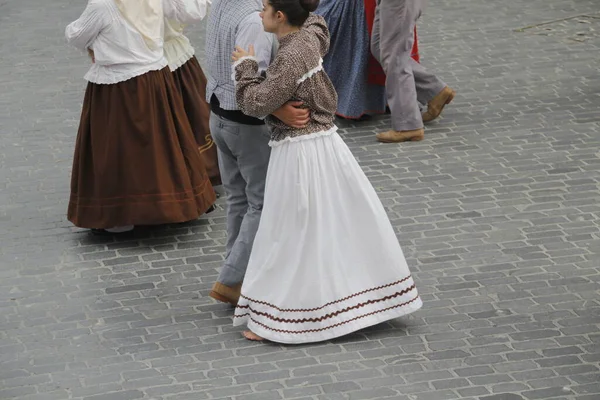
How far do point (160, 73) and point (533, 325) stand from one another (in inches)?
103

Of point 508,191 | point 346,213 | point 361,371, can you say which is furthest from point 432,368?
point 508,191

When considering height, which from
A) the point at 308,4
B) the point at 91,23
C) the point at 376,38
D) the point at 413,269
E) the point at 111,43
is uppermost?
the point at 308,4

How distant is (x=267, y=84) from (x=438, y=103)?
366 centimetres

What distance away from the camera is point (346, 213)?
5.63m

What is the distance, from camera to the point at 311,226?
18.3 ft

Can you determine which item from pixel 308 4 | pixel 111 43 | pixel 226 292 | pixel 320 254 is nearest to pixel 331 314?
pixel 320 254

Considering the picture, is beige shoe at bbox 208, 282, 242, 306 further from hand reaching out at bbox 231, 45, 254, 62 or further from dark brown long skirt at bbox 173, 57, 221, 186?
dark brown long skirt at bbox 173, 57, 221, 186

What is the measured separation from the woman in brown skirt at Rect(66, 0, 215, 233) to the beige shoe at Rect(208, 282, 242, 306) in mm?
1051

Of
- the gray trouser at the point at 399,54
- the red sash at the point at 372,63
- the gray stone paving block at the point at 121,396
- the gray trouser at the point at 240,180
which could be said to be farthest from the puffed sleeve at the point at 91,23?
the red sash at the point at 372,63

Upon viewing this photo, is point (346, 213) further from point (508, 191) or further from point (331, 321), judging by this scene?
point (508, 191)

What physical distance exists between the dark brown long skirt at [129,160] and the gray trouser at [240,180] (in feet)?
3.36

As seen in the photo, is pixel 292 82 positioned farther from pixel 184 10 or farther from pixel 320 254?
pixel 184 10

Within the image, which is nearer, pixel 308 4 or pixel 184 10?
pixel 308 4

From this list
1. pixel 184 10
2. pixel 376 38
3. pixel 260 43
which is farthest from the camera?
pixel 376 38
